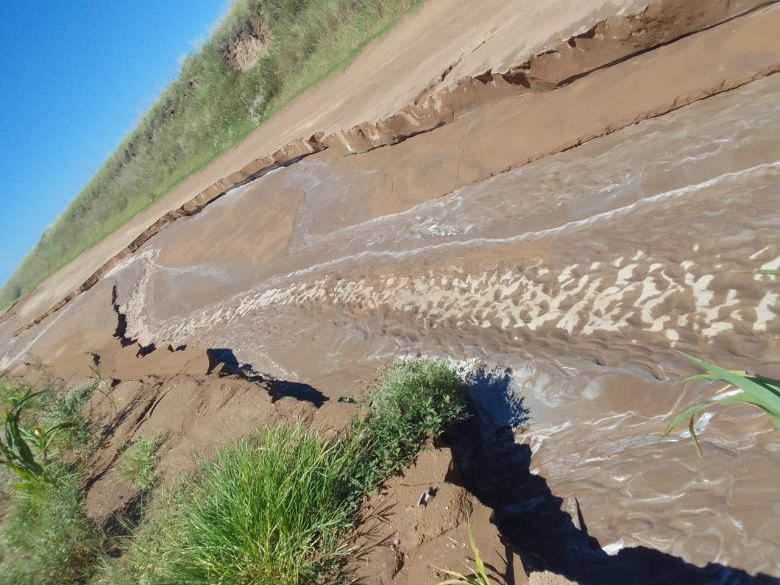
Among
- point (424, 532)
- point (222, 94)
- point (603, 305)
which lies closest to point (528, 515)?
point (424, 532)

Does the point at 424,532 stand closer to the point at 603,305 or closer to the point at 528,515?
the point at 528,515

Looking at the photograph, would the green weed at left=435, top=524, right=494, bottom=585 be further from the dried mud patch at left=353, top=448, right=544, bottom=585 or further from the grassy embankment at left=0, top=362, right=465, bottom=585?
the grassy embankment at left=0, top=362, right=465, bottom=585

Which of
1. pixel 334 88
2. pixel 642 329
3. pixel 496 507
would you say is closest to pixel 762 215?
pixel 642 329

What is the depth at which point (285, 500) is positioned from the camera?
3037 mm

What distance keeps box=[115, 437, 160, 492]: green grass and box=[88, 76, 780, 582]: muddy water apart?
1.37 meters

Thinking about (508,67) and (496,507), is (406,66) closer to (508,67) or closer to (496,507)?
(508,67)

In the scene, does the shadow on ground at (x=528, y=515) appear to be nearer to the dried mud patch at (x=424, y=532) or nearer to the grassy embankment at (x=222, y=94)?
the dried mud patch at (x=424, y=532)

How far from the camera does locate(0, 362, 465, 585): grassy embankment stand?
9.43ft

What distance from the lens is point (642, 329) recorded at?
3.77 m

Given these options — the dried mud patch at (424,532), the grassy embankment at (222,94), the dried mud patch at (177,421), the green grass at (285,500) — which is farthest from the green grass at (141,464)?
the grassy embankment at (222,94)

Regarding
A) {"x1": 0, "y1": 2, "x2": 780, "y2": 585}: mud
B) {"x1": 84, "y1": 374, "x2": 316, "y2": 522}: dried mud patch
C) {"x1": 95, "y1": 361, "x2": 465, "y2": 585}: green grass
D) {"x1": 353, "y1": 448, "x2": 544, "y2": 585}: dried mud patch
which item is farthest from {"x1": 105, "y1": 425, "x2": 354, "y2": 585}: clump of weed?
{"x1": 84, "y1": 374, "x2": 316, "y2": 522}: dried mud patch

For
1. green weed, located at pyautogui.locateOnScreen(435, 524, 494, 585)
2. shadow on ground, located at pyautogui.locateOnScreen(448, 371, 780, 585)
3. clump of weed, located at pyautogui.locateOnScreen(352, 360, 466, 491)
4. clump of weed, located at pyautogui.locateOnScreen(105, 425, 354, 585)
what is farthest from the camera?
clump of weed, located at pyautogui.locateOnScreen(352, 360, 466, 491)

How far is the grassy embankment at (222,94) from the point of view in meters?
13.1

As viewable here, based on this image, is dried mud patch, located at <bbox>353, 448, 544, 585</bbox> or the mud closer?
dried mud patch, located at <bbox>353, 448, 544, 585</bbox>
